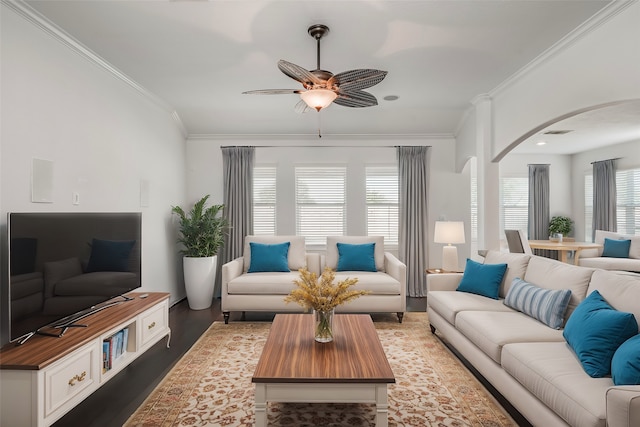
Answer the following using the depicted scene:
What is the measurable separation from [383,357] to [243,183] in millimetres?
3977

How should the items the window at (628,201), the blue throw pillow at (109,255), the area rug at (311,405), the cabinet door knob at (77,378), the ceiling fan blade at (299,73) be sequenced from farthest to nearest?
the window at (628,201)
the blue throw pillow at (109,255)
the ceiling fan blade at (299,73)
the area rug at (311,405)
the cabinet door knob at (77,378)

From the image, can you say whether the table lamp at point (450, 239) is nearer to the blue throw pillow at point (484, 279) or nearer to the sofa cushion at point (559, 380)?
the blue throw pillow at point (484, 279)

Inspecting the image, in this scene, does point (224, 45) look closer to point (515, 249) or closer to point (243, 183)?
point (243, 183)

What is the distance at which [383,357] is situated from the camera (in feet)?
7.26

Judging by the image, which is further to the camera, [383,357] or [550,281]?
[550,281]

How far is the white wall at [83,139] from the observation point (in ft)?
7.90

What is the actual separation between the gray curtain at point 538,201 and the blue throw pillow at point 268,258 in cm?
613

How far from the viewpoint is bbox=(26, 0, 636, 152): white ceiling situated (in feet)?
8.18

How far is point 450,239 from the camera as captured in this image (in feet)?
14.5

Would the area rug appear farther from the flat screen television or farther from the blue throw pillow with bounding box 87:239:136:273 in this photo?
the blue throw pillow with bounding box 87:239:136:273

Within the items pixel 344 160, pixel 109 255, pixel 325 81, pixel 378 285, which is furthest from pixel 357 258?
pixel 109 255

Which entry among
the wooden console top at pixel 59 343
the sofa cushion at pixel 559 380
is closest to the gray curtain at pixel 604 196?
the sofa cushion at pixel 559 380

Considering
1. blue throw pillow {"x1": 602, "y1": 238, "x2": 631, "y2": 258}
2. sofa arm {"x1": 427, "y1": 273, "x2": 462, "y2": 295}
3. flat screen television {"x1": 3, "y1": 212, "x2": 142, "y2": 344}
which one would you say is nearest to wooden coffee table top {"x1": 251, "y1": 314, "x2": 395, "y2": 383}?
sofa arm {"x1": 427, "y1": 273, "x2": 462, "y2": 295}

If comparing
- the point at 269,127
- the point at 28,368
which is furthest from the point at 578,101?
the point at 28,368
